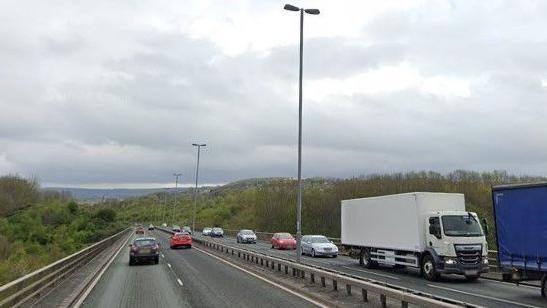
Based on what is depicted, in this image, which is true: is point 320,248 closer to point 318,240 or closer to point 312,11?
point 318,240

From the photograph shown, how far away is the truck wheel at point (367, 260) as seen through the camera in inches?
1126

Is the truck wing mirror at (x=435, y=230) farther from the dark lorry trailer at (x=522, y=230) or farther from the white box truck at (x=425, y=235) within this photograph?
the dark lorry trailer at (x=522, y=230)

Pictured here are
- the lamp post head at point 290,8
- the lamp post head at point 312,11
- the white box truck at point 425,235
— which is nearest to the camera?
the white box truck at point 425,235

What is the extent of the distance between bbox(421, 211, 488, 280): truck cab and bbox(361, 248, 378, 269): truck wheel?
5.46 m

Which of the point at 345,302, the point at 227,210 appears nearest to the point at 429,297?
the point at 345,302

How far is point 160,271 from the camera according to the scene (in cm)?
2627

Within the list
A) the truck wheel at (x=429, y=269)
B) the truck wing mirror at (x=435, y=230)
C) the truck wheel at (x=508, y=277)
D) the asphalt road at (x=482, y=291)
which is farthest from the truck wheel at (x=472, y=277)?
the truck wheel at (x=508, y=277)

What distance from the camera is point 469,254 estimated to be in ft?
72.2

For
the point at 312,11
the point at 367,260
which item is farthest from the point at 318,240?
the point at 312,11

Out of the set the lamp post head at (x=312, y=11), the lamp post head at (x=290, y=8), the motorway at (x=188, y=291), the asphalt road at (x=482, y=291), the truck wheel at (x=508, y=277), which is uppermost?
the lamp post head at (x=312, y=11)

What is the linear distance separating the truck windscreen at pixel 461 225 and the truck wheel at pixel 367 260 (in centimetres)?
649

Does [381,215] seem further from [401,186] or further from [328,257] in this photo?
[401,186]

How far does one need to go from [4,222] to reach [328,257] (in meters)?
72.3

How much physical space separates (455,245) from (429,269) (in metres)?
1.50
